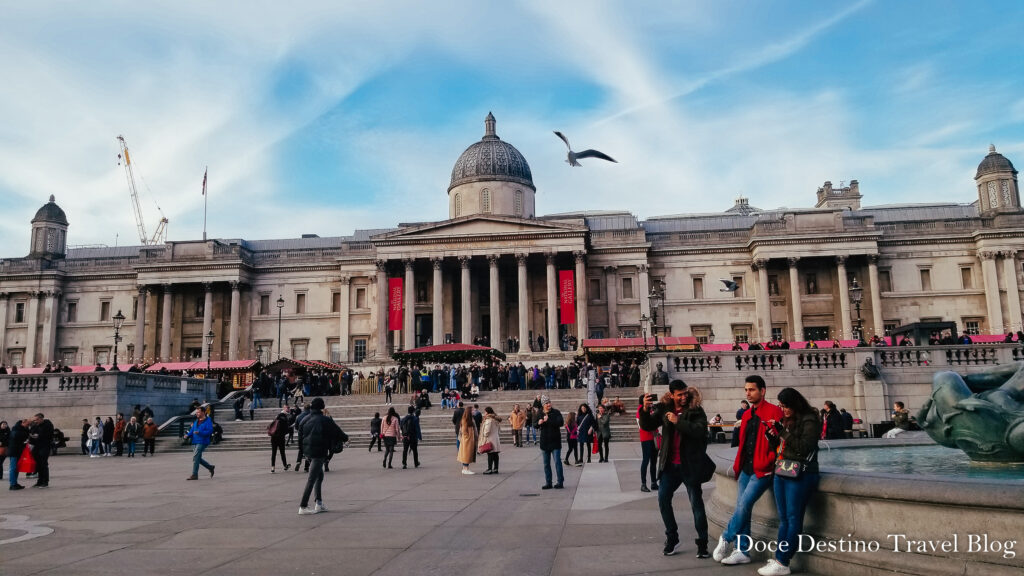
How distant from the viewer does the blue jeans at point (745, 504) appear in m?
7.68

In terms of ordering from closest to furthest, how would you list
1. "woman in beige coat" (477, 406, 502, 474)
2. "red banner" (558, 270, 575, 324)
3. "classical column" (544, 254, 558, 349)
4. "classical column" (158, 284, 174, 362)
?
1. "woman in beige coat" (477, 406, 502, 474)
2. "classical column" (544, 254, 558, 349)
3. "red banner" (558, 270, 575, 324)
4. "classical column" (158, 284, 174, 362)

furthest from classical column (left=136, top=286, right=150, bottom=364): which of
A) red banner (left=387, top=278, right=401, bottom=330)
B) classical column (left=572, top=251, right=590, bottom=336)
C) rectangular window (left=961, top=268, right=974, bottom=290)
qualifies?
rectangular window (left=961, top=268, right=974, bottom=290)

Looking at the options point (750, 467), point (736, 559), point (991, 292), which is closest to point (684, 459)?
point (750, 467)

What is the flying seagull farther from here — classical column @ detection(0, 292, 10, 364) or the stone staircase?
classical column @ detection(0, 292, 10, 364)

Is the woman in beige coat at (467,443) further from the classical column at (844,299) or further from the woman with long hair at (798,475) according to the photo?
the classical column at (844,299)

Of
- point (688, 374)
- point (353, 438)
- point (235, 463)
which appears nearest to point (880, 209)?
point (688, 374)

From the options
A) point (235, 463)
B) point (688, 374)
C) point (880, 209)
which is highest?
point (880, 209)

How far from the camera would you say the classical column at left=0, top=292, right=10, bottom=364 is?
63.1 meters

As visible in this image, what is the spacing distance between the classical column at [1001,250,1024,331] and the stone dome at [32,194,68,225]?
7545cm

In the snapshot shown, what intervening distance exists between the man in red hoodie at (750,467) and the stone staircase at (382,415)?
68.9 ft

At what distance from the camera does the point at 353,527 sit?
429 inches

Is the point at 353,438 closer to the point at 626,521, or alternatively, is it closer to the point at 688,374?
the point at 688,374

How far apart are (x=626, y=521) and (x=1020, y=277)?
189 ft

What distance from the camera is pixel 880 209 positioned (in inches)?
2724
